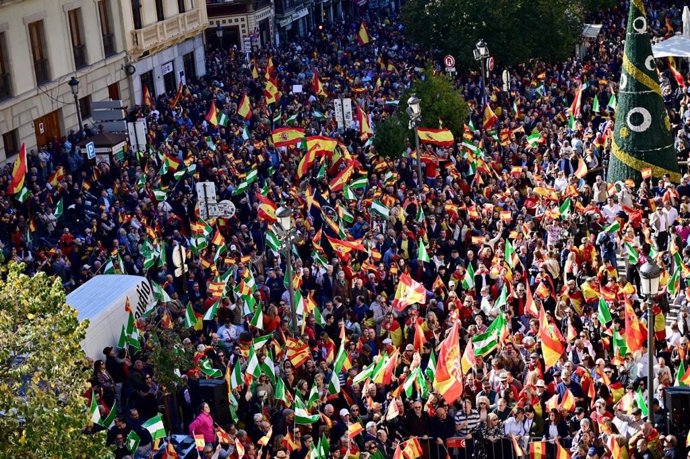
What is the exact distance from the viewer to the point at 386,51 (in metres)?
57.1

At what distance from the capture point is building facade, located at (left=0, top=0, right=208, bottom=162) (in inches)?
1708

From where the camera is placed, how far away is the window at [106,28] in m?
50.2

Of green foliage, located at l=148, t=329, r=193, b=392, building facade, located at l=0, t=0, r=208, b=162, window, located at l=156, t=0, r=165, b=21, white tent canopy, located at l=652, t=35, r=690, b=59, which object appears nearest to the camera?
green foliage, located at l=148, t=329, r=193, b=392

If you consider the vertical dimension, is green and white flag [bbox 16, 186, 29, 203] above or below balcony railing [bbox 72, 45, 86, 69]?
above

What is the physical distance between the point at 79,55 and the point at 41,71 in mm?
2930

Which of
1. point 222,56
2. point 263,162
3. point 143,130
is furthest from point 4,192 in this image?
point 222,56

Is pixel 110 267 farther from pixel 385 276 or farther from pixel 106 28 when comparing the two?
pixel 106 28

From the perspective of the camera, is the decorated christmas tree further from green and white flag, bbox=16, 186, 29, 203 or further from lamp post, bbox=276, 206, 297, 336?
green and white flag, bbox=16, 186, 29, 203

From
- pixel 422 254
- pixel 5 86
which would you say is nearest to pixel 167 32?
pixel 5 86

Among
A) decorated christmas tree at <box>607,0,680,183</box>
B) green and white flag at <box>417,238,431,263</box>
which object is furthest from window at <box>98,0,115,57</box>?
green and white flag at <box>417,238,431,263</box>

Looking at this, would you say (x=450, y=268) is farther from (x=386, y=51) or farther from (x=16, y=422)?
(x=386, y=51)

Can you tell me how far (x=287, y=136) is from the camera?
37188 millimetres

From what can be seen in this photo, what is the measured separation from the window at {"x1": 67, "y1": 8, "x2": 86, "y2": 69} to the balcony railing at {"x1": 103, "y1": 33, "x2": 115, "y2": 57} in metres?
1.63

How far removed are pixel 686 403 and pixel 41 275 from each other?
8.66 meters
